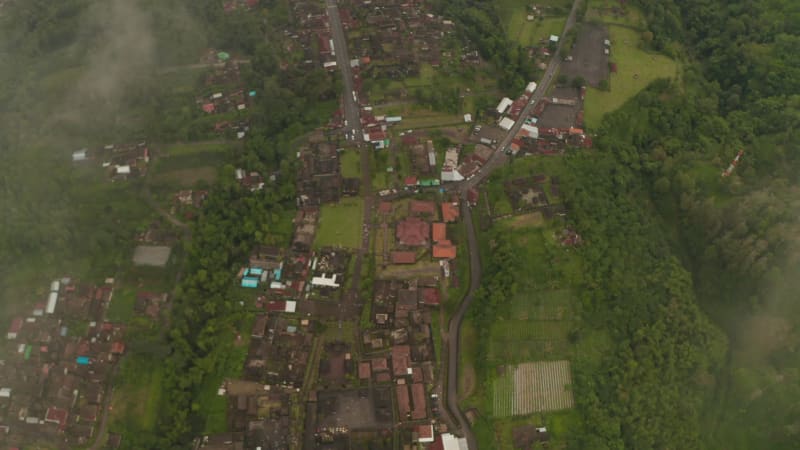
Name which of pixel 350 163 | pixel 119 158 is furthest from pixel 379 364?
pixel 119 158

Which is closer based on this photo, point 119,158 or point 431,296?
point 431,296

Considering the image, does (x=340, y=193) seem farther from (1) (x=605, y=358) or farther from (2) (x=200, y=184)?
(1) (x=605, y=358)

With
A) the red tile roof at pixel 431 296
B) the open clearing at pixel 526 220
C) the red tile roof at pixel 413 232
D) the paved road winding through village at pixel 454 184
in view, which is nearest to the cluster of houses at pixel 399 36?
the paved road winding through village at pixel 454 184

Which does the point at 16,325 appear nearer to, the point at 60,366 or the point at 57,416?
the point at 60,366

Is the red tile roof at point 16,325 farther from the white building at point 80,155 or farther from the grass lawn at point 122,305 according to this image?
the white building at point 80,155

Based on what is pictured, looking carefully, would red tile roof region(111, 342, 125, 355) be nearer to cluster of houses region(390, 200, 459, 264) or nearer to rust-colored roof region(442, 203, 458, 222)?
cluster of houses region(390, 200, 459, 264)

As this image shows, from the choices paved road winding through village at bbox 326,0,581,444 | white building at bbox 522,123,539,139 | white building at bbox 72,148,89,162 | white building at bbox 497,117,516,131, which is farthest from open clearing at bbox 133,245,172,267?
white building at bbox 522,123,539,139

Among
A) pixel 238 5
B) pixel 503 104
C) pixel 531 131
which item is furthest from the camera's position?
pixel 238 5
